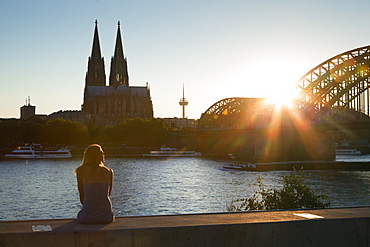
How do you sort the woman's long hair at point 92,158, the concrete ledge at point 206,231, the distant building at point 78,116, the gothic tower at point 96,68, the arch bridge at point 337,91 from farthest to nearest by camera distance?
the gothic tower at point 96,68 → the distant building at point 78,116 → the arch bridge at point 337,91 → the woman's long hair at point 92,158 → the concrete ledge at point 206,231

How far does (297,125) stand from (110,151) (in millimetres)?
43086

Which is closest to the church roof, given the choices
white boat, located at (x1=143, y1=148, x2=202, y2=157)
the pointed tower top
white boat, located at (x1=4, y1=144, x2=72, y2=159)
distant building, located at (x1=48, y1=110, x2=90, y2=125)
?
distant building, located at (x1=48, y1=110, x2=90, y2=125)

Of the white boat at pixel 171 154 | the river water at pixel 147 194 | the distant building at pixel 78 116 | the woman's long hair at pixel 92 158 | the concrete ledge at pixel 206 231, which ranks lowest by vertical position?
the river water at pixel 147 194

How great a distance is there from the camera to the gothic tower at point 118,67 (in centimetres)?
16938

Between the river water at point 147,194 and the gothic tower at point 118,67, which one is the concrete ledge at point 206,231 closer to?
the river water at point 147,194

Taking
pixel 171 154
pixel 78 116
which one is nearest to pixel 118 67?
pixel 78 116

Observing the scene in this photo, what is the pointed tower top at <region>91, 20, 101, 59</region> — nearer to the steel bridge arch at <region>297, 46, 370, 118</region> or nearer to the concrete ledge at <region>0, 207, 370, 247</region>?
the steel bridge arch at <region>297, 46, 370, 118</region>

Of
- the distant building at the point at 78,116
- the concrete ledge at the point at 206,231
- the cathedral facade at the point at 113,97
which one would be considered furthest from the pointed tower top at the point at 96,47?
the concrete ledge at the point at 206,231

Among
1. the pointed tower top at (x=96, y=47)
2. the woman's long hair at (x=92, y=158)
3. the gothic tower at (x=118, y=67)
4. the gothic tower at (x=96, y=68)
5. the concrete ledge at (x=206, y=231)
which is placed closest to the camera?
the concrete ledge at (x=206, y=231)

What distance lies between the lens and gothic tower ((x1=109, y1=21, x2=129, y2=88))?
16938 centimetres

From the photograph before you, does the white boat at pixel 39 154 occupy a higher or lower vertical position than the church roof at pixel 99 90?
lower

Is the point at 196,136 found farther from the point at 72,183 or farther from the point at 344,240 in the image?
the point at 344,240

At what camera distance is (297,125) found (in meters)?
71.9

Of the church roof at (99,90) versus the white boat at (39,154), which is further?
the church roof at (99,90)
